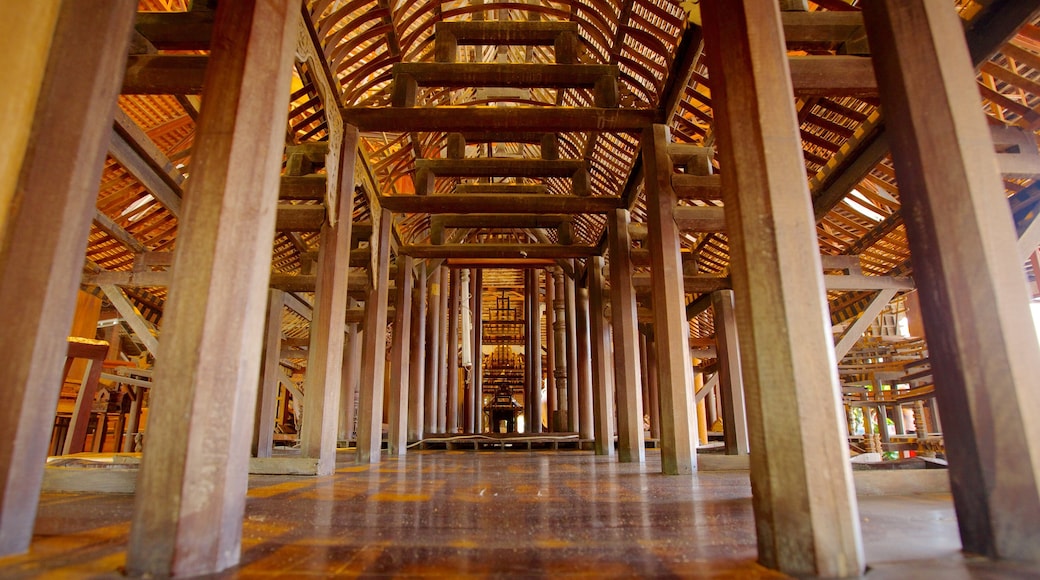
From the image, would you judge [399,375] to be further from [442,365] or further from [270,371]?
[442,365]

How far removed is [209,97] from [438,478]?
3.35 meters

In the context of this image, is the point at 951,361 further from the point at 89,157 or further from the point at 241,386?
the point at 89,157

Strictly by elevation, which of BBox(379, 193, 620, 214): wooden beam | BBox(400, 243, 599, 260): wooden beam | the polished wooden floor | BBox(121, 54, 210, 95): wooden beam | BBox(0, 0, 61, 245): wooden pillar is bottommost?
the polished wooden floor

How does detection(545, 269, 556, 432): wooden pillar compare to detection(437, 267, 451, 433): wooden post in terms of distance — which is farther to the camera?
detection(545, 269, 556, 432): wooden pillar

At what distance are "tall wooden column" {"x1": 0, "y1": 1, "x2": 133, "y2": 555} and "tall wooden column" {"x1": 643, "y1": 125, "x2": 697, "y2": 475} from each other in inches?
168

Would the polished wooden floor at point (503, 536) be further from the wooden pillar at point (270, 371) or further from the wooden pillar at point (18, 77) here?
the wooden pillar at point (270, 371)

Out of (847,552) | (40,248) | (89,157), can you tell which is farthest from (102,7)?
(847,552)

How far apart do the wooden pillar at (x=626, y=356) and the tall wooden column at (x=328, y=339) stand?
3.45 meters

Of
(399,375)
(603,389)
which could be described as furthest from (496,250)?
(603,389)

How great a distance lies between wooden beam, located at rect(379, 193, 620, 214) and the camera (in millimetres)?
7219

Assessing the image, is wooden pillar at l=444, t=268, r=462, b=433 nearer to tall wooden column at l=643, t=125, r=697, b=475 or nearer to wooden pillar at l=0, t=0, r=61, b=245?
tall wooden column at l=643, t=125, r=697, b=475

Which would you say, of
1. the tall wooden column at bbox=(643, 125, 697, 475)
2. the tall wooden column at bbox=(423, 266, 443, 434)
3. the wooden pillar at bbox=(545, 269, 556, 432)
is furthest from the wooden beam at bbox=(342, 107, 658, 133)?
the wooden pillar at bbox=(545, 269, 556, 432)

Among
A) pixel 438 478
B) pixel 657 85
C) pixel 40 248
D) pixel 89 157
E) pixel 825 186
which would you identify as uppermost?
pixel 657 85

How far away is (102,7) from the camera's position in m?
1.84
